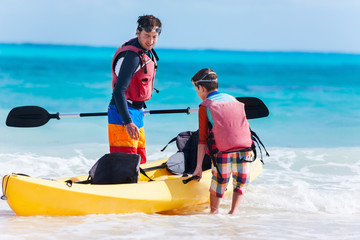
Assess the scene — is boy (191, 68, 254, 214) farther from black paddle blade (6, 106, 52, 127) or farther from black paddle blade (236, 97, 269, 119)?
black paddle blade (6, 106, 52, 127)

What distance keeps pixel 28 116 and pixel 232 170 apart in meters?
1.80

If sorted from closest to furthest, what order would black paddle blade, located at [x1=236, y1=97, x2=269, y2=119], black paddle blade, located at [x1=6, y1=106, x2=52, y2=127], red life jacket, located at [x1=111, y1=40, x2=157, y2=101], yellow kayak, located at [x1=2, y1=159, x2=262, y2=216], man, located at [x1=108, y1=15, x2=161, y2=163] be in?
yellow kayak, located at [x1=2, y1=159, x2=262, y2=216] → man, located at [x1=108, y1=15, x2=161, y2=163] → red life jacket, located at [x1=111, y1=40, x2=157, y2=101] → black paddle blade, located at [x1=236, y1=97, x2=269, y2=119] → black paddle blade, located at [x1=6, y1=106, x2=52, y2=127]

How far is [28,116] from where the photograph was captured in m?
4.48

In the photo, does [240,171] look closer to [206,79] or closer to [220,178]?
[220,178]

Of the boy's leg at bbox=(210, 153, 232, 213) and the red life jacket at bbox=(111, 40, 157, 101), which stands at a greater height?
the red life jacket at bbox=(111, 40, 157, 101)

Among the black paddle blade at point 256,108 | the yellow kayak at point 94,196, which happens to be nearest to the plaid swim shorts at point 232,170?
the yellow kayak at point 94,196

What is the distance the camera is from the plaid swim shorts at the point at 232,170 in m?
3.53

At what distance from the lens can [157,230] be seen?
11.0 ft

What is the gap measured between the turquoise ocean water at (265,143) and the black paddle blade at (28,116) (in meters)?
0.74

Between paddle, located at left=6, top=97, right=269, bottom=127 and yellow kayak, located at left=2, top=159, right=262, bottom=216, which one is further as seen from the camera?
paddle, located at left=6, top=97, right=269, bottom=127

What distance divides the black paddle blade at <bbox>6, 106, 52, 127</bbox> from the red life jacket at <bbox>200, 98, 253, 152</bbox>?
1584 mm

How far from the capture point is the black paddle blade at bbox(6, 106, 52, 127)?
14.5 feet

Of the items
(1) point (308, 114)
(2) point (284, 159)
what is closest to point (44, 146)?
(2) point (284, 159)

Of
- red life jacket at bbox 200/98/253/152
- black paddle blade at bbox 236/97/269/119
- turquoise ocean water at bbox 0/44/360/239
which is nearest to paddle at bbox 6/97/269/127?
black paddle blade at bbox 236/97/269/119
